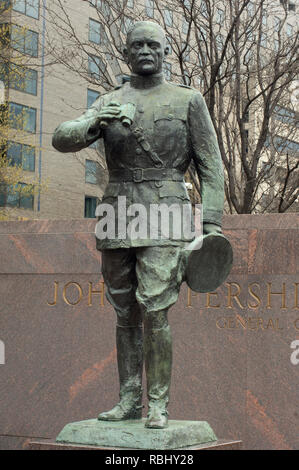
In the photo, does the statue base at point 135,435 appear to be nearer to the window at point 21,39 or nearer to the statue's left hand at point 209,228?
the statue's left hand at point 209,228

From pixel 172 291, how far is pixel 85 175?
32903 millimetres

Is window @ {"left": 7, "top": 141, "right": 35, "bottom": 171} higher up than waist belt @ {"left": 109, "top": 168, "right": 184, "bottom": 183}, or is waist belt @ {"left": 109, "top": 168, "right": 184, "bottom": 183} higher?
window @ {"left": 7, "top": 141, "right": 35, "bottom": 171}

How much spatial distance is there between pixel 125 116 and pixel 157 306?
1205 millimetres

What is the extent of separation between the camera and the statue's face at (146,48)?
5.85 m

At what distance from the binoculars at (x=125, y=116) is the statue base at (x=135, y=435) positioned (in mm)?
1870

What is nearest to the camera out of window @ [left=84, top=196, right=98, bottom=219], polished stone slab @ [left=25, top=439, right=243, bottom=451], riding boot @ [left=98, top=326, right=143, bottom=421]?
polished stone slab @ [left=25, top=439, right=243, bottom=451]

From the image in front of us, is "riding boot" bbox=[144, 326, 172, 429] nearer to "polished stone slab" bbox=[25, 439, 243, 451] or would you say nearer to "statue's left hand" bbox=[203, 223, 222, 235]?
"polished stone slab" bbox=[25, 439, 243, 451]

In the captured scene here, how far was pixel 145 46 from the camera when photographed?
5.85 m

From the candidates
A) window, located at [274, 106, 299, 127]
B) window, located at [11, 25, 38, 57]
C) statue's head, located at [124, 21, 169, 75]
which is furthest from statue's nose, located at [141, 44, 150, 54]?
window, located at [11, 25, 38, 57]

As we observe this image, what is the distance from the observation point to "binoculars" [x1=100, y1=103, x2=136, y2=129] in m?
5.69

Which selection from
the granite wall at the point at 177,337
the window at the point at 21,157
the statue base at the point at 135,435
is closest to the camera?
the statue base at the point at 135,435
